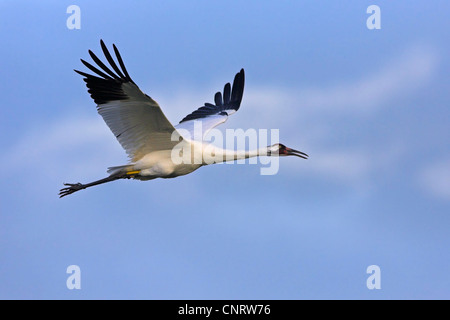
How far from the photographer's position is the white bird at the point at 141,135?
1502 cm

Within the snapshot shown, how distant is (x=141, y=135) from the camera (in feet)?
52.3

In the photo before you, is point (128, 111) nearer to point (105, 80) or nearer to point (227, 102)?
point (105, 80)

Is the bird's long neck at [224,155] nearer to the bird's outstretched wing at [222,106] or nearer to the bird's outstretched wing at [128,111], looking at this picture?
the bird's outstretched wing at [128,111]

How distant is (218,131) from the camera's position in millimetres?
18031

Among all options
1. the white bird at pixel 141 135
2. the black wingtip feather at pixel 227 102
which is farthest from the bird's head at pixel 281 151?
the black wingtip feather at pixel 227 102

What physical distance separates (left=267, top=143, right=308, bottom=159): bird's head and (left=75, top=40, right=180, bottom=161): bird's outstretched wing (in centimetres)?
239

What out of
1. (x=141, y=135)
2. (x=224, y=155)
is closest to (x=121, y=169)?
(x=141, y=135)

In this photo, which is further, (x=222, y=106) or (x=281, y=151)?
(x=222, y=106)

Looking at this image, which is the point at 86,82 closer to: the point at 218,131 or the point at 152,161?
the point at 152,161

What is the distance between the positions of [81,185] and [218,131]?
3.25 metres

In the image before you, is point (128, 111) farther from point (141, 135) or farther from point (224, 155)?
point (224, 155)

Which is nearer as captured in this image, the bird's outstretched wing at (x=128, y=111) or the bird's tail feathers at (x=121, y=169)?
the bird's outstretched wing at (x=128, y=111)

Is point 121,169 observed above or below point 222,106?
below

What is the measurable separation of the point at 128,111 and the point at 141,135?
2.46 ft
